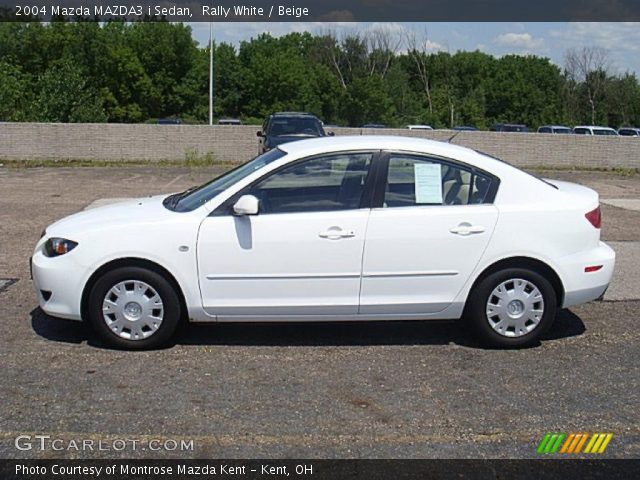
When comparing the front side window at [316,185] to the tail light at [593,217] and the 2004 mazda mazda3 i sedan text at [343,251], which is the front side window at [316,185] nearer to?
the 2004 mazda mazda3 i sedan text at [343,251]

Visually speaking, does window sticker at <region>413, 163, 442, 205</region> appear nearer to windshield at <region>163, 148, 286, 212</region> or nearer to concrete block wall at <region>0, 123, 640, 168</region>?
windshield at <region>163, 148, 286, 212</region>

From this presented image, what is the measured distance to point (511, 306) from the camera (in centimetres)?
555

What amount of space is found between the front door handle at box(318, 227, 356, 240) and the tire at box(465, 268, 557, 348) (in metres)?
1.05

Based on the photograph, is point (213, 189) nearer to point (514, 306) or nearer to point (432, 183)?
point (432, 183)

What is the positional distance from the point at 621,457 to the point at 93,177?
656 inches

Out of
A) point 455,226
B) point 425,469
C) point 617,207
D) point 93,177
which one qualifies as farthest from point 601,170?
point 425,469

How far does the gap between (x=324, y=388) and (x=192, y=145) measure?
20.4 meters

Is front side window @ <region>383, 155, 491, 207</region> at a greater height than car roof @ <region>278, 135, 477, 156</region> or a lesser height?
lesser

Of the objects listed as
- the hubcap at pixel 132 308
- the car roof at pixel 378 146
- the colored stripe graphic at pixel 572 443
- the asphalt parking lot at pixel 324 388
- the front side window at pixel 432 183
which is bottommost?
the colored stripe graphic at pixel 572 443

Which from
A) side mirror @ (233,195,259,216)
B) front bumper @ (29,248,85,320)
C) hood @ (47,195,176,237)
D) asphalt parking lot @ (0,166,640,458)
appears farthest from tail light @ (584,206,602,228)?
front bumper @ (29,248,85,320)

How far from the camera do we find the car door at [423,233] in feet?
17.7

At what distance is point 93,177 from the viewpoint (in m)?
18.6

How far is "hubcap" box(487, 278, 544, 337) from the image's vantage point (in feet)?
18.1

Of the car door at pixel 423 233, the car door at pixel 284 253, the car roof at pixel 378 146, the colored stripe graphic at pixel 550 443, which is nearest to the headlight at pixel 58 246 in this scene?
the car door at pixel 284 253
